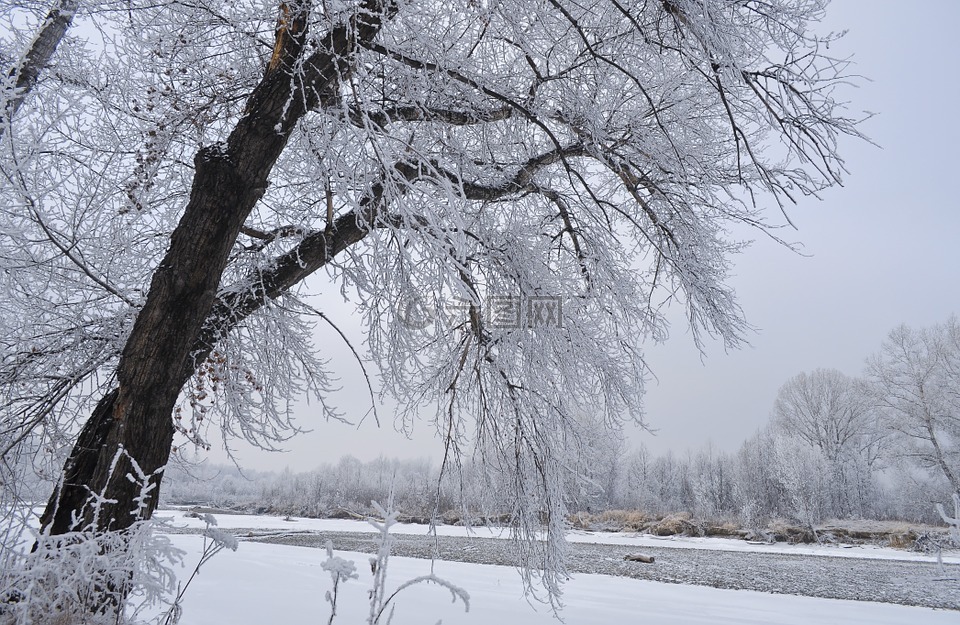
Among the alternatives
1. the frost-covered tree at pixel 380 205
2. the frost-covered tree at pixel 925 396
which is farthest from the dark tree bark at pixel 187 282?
the frost-covered tree at pixel 925 396

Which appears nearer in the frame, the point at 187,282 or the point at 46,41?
the point at 187,282

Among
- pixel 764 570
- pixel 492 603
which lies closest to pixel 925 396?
pixel 764 570

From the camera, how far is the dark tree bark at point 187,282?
A: 8.38 feet

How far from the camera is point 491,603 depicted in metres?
6.77

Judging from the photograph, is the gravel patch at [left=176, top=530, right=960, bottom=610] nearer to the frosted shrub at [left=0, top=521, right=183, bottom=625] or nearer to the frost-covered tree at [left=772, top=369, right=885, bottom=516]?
the frosted shrub at [left=0, top=521, right=183, bottom=625]

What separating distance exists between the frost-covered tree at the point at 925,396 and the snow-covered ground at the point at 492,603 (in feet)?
70.2

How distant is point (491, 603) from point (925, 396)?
93.0 ft

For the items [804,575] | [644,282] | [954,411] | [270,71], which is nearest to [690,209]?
[644,282]

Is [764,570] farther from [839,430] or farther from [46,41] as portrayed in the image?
[839,430]

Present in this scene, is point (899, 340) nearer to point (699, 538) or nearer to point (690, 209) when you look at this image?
point (699, 538)

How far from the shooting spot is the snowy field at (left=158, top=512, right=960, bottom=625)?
549 cm

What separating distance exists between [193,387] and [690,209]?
13.9 feet

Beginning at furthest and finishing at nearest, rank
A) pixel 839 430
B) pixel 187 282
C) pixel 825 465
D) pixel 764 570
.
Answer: pixel 839 430
pixel 825 465
pixel 764 570
pixel 187 282

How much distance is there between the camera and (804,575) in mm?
12578
